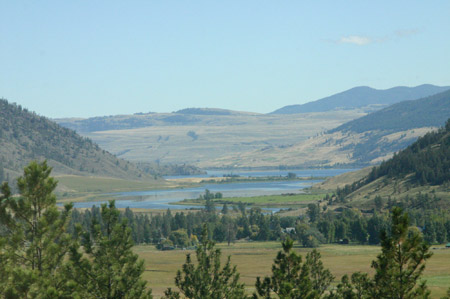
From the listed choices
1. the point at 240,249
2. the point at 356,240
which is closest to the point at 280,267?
the point at 240,249

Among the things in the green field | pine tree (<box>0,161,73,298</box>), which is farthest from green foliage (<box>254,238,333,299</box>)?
the green field

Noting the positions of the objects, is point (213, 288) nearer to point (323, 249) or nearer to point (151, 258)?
point (151, 258)

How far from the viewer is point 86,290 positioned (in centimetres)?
4547

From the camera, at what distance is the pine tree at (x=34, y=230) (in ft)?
144

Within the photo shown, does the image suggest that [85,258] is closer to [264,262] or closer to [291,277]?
[291,277]

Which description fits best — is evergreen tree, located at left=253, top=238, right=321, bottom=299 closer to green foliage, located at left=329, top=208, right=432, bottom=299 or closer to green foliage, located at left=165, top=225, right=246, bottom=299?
green foliage, located at left=329, top=208, right=432, bottom=299

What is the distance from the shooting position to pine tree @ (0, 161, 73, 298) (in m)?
44.0

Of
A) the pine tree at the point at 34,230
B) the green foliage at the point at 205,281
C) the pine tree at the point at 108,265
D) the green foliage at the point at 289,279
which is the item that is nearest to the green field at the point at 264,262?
the green foliage at the point at 205,281

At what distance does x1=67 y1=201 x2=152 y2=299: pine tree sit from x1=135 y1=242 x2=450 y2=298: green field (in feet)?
169

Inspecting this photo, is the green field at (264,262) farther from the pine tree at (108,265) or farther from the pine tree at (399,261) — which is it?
the pine tree at (108,265)

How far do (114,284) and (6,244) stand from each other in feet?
25.9

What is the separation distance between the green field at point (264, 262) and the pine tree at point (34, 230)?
54360 millimetres

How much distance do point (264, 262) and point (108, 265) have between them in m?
103

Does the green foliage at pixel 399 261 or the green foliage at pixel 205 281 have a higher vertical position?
the green foliage at pixel 399 261
